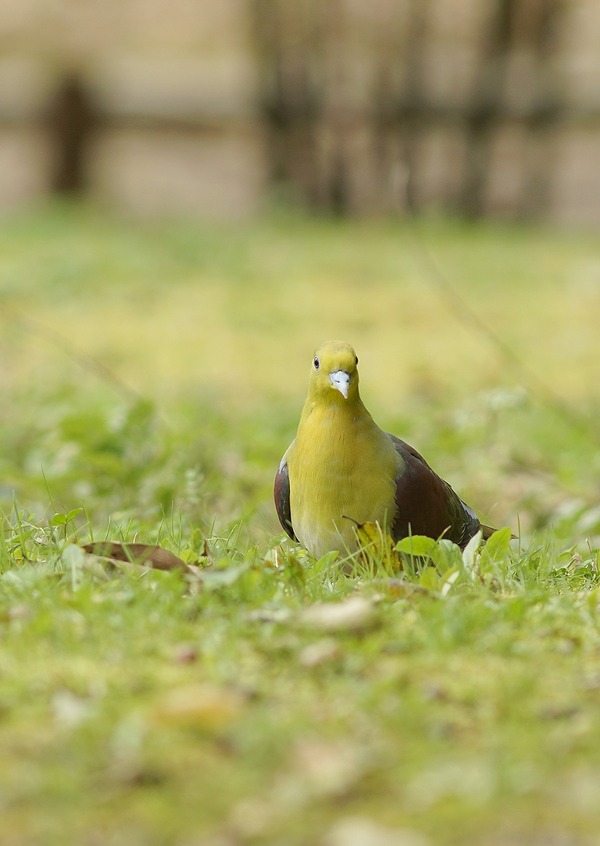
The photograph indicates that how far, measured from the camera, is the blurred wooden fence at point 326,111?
12.9 metres

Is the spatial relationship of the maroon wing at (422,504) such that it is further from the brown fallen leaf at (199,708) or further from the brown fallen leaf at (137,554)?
the brown fallen leaf at (199,708)

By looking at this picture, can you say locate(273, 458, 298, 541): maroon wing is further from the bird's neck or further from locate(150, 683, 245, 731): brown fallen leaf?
locate(150, 683, 245, 731): brown fallen leaf

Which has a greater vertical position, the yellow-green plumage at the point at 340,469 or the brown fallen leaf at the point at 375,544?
the yellow-green plumage at the point at 340,469

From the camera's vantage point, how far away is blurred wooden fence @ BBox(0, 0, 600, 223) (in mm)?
12852

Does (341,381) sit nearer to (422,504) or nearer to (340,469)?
(340,469)

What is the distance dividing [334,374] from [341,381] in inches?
1.6

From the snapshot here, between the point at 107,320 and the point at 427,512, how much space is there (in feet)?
18.8

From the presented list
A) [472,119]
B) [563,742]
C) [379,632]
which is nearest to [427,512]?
[379,632]

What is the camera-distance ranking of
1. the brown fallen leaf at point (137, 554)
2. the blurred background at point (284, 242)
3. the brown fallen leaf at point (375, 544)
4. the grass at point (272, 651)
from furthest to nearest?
the blurred background at point (284, 242) < the brown fallen leaf at point (375, 544) < the brown fallen leaf at point (137, 554) < the grass at point (272, 651)

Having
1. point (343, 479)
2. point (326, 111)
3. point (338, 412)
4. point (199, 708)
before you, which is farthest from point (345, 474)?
point (326, 111)

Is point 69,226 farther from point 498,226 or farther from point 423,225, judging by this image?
point 498,226

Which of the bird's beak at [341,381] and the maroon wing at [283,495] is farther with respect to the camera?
the maroon wing at [283,495]

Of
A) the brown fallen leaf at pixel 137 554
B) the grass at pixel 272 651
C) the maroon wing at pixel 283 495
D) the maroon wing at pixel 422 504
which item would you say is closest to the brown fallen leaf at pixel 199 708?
the grass at pixel 272 651

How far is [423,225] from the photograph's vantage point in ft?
→ 41.7
